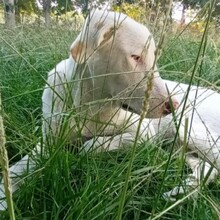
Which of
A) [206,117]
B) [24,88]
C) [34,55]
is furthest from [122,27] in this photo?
[34,55]

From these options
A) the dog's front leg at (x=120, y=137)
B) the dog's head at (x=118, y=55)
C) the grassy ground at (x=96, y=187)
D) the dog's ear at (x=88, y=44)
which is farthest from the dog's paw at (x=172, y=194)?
the dog's ear at (x=88, y=44)

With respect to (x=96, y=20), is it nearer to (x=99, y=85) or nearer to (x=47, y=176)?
(x=99, y=85)

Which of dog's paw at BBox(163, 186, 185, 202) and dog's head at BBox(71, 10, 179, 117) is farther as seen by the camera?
dog's head at BBox(71, 10, 179, 117)

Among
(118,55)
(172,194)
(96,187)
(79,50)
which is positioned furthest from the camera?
(118,55)

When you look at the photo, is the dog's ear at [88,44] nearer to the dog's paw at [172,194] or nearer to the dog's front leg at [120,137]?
the dog's front leg at [120,137]

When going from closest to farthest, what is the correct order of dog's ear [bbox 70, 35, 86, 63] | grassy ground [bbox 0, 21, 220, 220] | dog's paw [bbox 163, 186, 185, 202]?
grassy ground [bbox 0, 21, 220, 220], dog's paw [bbox 163, 186, 185, 202], dog's ear [bbox 70, 35, 86, 63]

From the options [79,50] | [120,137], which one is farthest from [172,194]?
[79,50]

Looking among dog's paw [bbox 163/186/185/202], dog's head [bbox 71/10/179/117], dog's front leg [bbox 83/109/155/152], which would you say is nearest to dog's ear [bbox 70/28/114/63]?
dog's head [bbox 71/10/179/117]

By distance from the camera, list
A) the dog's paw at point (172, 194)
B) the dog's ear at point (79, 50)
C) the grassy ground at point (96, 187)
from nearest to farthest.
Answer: the grassy ground at point (96, 187), the dog's paw at point (172, 194), the dog's ear at point (79, 50)

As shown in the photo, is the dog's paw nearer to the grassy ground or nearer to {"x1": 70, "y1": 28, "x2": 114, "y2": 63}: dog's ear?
the grassy ground

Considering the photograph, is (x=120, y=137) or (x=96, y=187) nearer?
(x=96, y=187)

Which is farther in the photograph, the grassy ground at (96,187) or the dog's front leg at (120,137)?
the dog's front leg at (120,137)

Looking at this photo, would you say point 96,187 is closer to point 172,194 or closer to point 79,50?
point 172,194

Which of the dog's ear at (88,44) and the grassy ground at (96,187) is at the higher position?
the dog's ear at (88,44)
